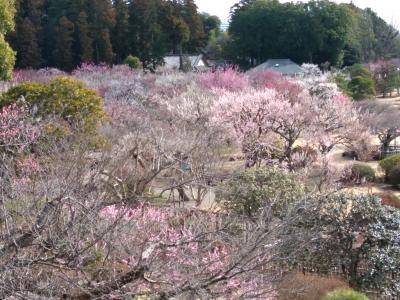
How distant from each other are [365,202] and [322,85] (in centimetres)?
1883

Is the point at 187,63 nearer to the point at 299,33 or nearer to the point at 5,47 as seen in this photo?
the point at 299,33

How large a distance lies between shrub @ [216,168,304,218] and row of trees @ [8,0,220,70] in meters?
26.3

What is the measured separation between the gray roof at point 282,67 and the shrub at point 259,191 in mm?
28538

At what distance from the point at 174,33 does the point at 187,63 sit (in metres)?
2.47

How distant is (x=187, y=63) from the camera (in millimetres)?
38562

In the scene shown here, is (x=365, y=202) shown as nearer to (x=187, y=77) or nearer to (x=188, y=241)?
(x=188, y=241)

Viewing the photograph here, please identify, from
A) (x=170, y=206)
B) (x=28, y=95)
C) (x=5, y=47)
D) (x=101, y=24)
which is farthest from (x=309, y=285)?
(x=101, y=24)

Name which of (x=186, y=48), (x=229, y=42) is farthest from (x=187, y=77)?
(x=229, y=42)

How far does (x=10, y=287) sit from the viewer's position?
3.86 m

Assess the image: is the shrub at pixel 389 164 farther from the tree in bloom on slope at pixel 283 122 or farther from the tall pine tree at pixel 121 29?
the tall pine tree at pixel 121 29

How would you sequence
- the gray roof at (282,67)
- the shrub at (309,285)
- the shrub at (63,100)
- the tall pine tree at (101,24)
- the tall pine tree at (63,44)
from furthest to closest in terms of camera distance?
the gray roof at (282,67) → the tall pine tree at (101,24) → the tall pine tree at (63,44) → the shrub at (63,100) → the shrub at (309,285)

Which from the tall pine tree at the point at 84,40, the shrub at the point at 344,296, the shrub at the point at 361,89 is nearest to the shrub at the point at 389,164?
the shrub at the point at 344,296

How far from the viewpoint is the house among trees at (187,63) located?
124 feet

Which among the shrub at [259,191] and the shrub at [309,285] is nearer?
the shrub at [309,285]
